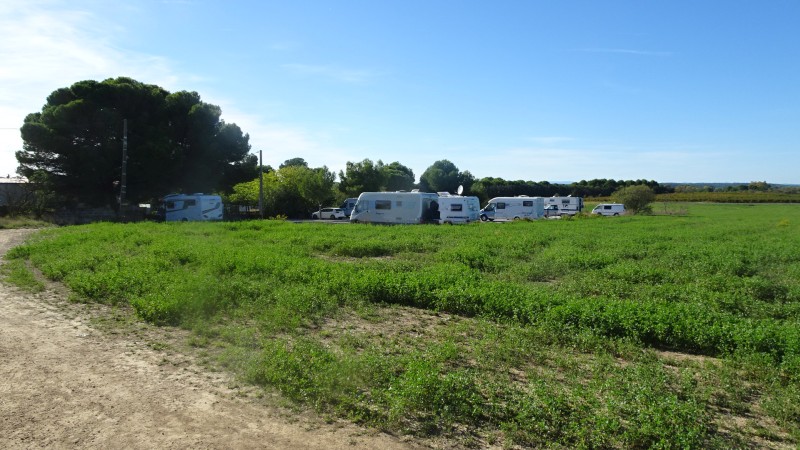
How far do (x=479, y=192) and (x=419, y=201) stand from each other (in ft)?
140

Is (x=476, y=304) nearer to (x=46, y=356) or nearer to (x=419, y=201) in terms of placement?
(x=46, y=356)

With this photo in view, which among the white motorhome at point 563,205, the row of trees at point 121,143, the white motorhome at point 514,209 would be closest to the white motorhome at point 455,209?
the white motorhome at point 514,209

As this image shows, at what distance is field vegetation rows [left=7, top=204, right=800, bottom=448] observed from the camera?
476 cm

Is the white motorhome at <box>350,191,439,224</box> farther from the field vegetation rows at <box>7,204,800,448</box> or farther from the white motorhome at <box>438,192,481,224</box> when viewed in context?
the field vegetation rows at <box>7,204,800,448</box>

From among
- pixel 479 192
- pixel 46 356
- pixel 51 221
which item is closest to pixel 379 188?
pixel 479 192

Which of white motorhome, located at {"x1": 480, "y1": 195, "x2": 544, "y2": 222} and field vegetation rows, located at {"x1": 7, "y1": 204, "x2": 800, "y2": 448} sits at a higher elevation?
white motorhome, located at {"x1": 480, "y1": 195, "x2": 544, "y2": 222}

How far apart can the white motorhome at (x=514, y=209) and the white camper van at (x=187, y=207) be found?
24.7 metres

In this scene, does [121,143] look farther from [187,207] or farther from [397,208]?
[397,208]

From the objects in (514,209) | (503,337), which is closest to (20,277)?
(503,337)

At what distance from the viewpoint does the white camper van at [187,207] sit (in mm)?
36406

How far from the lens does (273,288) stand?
10.4 metres

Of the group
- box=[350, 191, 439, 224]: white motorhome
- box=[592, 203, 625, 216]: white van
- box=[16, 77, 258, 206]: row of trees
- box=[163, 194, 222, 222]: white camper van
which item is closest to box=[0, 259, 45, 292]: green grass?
box=[350, 191, 439, 224]: white motorhome

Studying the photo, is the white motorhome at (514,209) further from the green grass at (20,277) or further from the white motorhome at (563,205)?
the green grass at (20,277)

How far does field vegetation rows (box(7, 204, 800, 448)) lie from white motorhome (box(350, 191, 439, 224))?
1909cm
